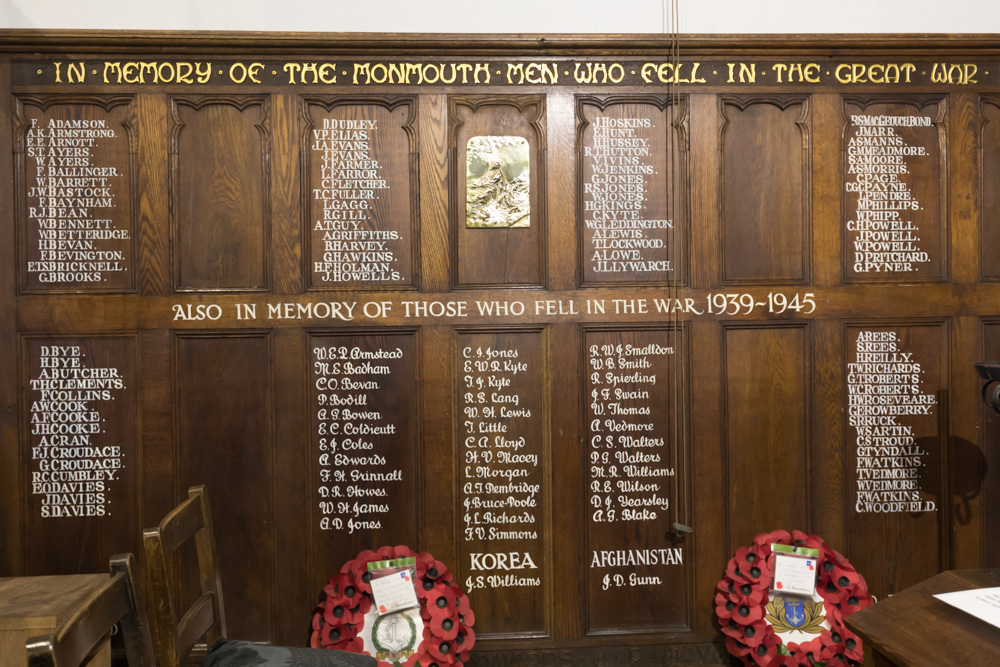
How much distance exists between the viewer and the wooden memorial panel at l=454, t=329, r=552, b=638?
9.74 feet

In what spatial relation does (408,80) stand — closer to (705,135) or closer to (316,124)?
(316,124)

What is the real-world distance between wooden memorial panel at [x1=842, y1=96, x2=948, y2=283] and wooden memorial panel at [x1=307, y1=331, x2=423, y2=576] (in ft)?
6.93

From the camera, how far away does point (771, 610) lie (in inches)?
113

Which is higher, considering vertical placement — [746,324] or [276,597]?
[746,324]

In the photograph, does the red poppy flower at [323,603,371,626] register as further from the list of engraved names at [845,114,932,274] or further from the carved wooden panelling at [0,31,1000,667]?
the list of engraved names at [845,114,932,274]

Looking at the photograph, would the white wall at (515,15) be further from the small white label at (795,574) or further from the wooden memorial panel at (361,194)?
the small white label at (795,574)

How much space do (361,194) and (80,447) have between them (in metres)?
1.66

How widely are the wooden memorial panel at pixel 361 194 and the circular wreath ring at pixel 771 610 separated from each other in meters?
1.96

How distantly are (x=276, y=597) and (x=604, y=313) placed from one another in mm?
1936

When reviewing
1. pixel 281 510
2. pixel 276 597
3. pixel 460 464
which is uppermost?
pixel 460 464

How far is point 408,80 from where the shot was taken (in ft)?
9.57

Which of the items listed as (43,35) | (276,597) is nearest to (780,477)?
(276,597)

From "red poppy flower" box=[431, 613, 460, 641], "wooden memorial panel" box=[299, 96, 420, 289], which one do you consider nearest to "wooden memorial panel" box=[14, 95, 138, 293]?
"wooden memorial panel" box=[299, 96, 420, 289]

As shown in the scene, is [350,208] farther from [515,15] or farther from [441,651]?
[441,651]
